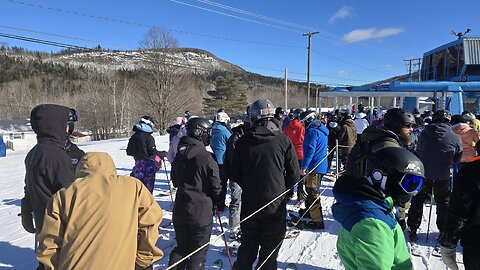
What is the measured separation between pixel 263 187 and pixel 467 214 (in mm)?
1804

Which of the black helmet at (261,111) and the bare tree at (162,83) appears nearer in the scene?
the black helmet at (261,111)

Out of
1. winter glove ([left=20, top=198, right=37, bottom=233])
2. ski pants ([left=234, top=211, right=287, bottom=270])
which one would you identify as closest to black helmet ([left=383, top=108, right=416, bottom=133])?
ski pants ([left=234, top=211, right=287, bottom=270])

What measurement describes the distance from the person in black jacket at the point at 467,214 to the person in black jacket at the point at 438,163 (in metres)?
2.12

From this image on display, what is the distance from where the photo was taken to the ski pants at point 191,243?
3.22 meters

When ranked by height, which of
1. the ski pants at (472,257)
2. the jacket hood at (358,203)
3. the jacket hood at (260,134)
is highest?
the jacket hood at (260,134)

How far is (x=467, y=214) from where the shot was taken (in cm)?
251

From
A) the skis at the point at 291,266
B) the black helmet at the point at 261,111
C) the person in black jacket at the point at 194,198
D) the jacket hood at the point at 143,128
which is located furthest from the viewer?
the jacket hood at the point at 143,128

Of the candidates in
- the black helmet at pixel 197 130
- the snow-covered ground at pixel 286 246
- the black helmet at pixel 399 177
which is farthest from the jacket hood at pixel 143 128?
the black helmet at pixel 399 177

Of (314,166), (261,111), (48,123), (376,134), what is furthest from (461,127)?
(48,123)

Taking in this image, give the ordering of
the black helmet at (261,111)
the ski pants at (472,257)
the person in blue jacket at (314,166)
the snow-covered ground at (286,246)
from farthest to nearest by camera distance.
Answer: the person in blue jacket at (314,166), the snow-covered ground at (286,246), the black helmet at (261,111), the ski pants at (472,257)

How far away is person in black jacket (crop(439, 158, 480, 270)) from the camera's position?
2.43 metres

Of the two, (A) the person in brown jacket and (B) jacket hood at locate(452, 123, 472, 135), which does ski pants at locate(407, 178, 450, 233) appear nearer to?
(B) jacket hood at locate(452, 123, 472, 135)

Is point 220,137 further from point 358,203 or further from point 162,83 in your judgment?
point 162,83

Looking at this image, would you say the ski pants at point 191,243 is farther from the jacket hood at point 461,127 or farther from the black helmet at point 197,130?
the jacket hood at point 461,127
